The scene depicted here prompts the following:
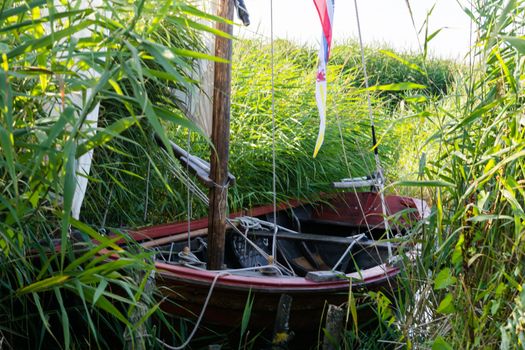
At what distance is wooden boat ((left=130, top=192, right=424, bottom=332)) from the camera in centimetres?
381

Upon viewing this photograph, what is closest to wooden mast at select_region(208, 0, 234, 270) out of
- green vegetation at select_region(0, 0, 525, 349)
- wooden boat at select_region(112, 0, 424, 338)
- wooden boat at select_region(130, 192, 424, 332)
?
wooden boat at select_region(112, 0, 424, 338)

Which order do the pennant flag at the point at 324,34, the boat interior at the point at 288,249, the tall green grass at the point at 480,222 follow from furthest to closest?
the boat interior at the point at 288,249 < the pennant flag at the point at 324,34 < the tall green grass at the point at 480,222

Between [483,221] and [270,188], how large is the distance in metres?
3.70

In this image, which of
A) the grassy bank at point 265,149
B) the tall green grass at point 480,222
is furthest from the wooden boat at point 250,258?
the grassy bank at point 265,149

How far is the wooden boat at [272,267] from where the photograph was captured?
381 cm

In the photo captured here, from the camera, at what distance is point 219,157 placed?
4523 millimetres

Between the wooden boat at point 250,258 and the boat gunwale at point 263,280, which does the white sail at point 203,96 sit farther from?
the boat gunwale at point 263,280

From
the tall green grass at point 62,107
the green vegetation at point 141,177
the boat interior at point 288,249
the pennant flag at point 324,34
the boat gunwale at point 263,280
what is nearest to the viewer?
the tall green grass at point 62,107

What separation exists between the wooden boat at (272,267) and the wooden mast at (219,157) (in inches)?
4.5

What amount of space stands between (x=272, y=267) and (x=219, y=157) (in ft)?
2.21

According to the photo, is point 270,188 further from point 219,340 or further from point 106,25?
point 106,25

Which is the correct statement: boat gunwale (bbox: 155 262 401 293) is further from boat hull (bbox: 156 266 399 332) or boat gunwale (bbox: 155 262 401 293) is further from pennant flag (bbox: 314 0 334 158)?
pennant flag (bbox: 314 0 334 158)

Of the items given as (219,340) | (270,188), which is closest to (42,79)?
(219,340)

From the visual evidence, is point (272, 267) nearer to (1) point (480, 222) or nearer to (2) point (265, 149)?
(1) point (480, 222)
